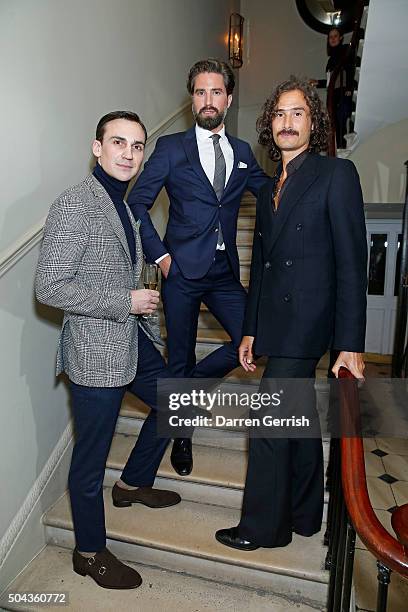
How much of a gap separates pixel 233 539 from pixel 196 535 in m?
0.18

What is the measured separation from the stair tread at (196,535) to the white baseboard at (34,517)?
6 centimetres

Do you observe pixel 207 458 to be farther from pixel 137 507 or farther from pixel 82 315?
pixel 82 315

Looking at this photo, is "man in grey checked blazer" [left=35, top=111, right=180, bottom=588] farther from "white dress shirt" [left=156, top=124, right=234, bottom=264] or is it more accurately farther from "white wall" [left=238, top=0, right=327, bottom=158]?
"white wall" [left=238, top=0, right=327, bottom=158]

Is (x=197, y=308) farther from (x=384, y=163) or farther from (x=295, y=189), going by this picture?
(x=384, y=163)

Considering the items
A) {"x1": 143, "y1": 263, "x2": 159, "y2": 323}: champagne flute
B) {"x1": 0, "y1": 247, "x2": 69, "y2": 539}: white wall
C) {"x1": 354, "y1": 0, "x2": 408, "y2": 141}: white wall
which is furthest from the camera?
{"x1": 354, "y1": 0, "x2": 408, "y2": 141}: white wall

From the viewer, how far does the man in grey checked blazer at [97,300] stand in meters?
1.57

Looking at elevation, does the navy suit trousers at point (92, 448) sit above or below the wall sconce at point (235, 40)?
below

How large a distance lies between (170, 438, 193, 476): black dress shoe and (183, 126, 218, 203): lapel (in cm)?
117

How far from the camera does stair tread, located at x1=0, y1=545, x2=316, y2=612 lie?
178 cm

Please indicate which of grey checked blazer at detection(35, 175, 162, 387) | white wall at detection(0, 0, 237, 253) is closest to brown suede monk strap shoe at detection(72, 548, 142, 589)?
grey checked blazer at detection(35, 175, 162, 387)

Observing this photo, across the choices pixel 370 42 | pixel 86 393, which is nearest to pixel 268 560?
pixel 86 393

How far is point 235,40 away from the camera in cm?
546

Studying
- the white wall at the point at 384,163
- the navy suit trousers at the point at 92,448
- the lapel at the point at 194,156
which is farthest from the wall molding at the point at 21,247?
the white wall at the point at 384,163

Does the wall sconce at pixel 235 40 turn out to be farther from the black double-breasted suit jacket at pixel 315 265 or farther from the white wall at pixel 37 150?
the black double-breasted suit jacket at pixel 315 265
